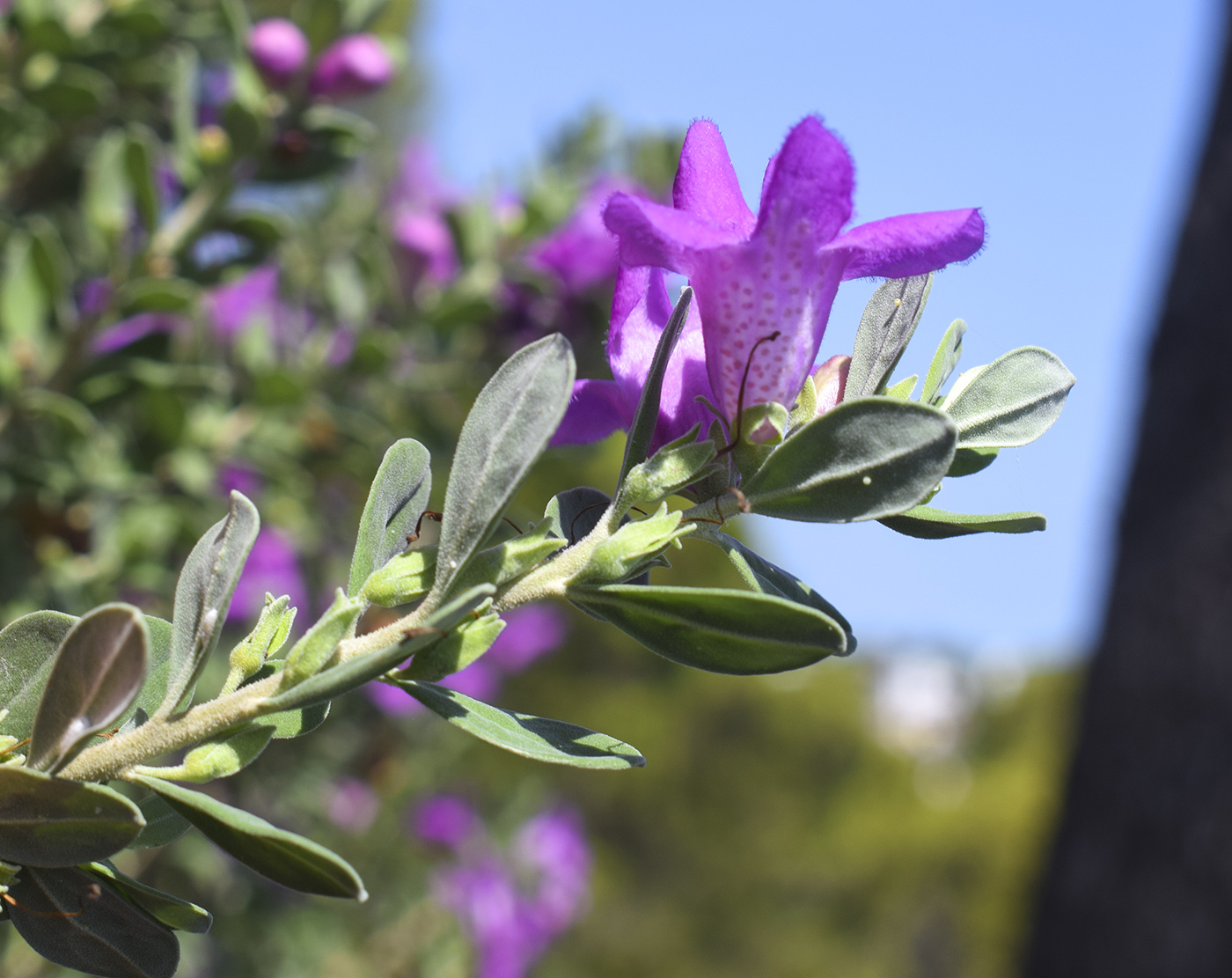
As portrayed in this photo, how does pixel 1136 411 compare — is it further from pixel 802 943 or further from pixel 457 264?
pixel 802 943

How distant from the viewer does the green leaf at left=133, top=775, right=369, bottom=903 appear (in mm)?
460

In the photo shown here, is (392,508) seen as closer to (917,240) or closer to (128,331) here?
(917,240)

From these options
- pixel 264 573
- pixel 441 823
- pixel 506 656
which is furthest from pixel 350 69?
pixel 441 823

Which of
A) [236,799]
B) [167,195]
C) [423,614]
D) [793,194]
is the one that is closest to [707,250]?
[793,194]

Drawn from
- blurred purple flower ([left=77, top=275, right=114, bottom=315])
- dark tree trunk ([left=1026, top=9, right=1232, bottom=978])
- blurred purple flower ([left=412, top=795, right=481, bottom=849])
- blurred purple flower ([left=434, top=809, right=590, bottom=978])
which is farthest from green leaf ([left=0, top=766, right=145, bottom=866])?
dark tree trunk ([left=1026, top=9, right=1232, bottom=978])

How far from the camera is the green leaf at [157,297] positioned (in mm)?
1306

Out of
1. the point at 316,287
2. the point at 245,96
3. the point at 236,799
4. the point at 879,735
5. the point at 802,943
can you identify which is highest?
the point at 245,96

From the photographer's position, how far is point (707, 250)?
561mm

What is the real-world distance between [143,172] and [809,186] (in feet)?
3.55

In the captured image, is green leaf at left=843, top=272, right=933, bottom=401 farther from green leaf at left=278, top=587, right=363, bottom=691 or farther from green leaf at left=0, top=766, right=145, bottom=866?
green leaf at left=0, top=766, right=145, bottom=866

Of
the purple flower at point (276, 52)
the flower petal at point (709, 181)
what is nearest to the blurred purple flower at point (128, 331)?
the purple flower at point (276, 52)

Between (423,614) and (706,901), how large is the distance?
9673 millimetres

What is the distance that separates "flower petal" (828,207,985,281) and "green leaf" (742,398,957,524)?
92mm

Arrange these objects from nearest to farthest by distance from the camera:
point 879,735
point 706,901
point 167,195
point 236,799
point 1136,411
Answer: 1. point 167,195
2. point 236,799
3. point 1136,411
4. point 706,901
5. point 879,735
